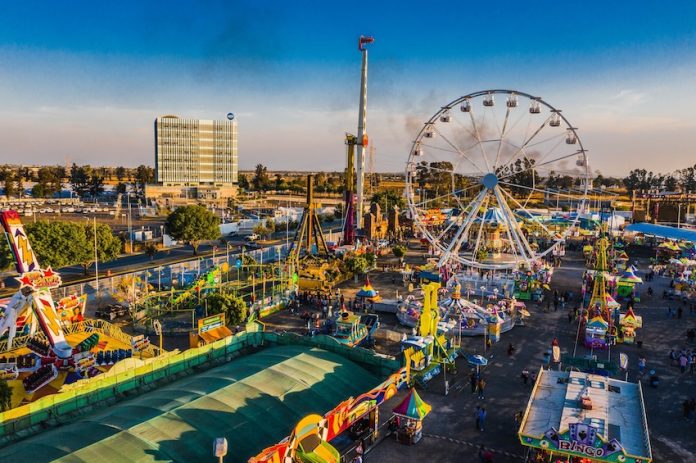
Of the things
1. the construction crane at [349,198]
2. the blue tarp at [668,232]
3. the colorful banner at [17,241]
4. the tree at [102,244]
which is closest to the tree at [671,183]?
the blue tarp at [668,232]

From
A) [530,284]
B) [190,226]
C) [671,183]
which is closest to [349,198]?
[190,226]

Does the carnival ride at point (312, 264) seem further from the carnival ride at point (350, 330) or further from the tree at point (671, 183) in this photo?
the tree at point (671, 183)

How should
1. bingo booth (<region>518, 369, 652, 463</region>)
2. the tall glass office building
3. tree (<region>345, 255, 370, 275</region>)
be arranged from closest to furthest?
bingo booth (<region>518, 369, 652, 463</region>) < tree (<region>345, 255, 370, 275</region>) < the tall glass office building

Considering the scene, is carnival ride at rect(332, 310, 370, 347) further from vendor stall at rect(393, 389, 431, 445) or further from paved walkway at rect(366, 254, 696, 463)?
vendor stall at rect(393, 389, 431, 445)

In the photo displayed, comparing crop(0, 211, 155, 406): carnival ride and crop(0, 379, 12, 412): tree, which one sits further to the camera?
crop(0, 211, 155, 406): carnival ride

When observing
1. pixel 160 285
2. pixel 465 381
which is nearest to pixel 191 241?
pixel 160 285

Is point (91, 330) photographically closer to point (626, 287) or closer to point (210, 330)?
point (210, 330)

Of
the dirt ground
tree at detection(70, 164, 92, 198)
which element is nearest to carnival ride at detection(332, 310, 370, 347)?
the dirt ground
